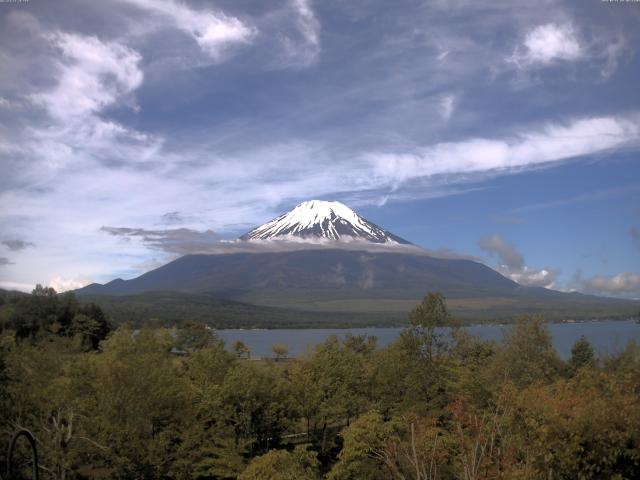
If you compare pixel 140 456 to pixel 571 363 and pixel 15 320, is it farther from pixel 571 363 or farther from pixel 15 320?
pixel 15 320

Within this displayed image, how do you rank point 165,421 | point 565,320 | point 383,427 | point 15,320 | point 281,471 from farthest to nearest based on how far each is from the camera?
point 565,320, point 15,320, point 165,421, point 383,427, point 281,471

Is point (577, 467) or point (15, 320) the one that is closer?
point (577, 467)

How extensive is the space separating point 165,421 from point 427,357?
1261 centimetres

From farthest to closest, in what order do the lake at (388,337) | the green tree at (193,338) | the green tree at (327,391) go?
the lake at (388,337) < the green tree at (193,338) < the green tree at (327,391)

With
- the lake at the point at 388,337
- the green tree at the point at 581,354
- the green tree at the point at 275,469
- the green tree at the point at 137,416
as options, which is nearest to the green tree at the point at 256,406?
the green tree at the point at 137,416

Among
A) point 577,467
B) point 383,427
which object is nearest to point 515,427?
point 577,467

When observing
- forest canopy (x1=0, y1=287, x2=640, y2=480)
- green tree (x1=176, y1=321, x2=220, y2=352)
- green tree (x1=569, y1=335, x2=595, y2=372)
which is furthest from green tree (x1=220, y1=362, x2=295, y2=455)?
green tree (x1=176, y1=321, x2=220, y2=352)

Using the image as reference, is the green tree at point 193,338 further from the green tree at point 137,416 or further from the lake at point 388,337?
the green tree at point 137,416

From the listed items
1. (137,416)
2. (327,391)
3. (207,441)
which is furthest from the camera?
(327,391)

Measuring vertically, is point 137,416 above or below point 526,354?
below

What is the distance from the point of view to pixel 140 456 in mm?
22641

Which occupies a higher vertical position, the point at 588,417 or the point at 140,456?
the point at 588,417

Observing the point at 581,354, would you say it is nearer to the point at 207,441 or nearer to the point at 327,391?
the point at 327,391

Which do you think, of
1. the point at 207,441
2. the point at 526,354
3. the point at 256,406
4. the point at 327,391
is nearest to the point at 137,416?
the point at 207,441
